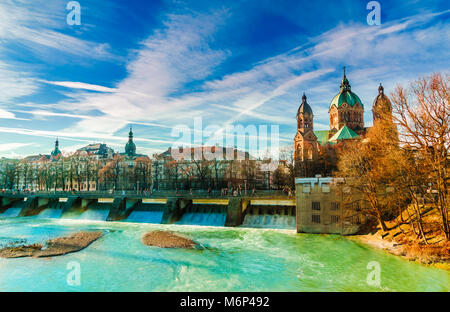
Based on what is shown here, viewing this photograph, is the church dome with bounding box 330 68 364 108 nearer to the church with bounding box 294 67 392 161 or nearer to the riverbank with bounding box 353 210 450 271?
the church with bounding box 294 67 392 161

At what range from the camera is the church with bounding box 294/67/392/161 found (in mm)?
74938

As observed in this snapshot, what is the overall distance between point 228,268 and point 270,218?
1589cm

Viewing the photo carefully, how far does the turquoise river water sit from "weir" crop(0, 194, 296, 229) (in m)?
5.93

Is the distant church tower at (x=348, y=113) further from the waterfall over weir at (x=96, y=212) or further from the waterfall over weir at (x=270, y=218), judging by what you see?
the waterfall over weir at (x=96, y=212)

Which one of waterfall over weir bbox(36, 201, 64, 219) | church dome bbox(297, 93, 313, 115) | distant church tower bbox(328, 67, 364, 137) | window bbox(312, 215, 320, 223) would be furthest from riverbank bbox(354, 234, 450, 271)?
distant church tower bbox(328, 67, 364, 137)

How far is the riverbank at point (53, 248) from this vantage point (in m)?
22.9

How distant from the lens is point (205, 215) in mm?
38031

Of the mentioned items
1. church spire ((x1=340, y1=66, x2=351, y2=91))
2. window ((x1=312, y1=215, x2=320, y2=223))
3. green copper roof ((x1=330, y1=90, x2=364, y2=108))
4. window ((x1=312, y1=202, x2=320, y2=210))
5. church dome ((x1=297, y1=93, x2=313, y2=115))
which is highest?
church spire ((x1=340, y1=66, x2=351, y2=91))

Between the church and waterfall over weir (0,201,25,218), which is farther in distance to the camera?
the church

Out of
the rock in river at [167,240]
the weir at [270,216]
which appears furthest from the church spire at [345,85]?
the rock in river at [167,240]

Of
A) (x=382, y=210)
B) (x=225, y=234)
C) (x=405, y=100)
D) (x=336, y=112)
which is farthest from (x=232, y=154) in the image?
(x=405, y=100)

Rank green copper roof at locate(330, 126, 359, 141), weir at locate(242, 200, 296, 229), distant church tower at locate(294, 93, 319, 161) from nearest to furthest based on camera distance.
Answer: weir at locate(242, 200, 296, 229) < distant church tower at locate(294, 93, 319, 161) < green copper roof at locate(330, 126, 359, 141)

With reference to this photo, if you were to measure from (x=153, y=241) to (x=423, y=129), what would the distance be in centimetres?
2377
